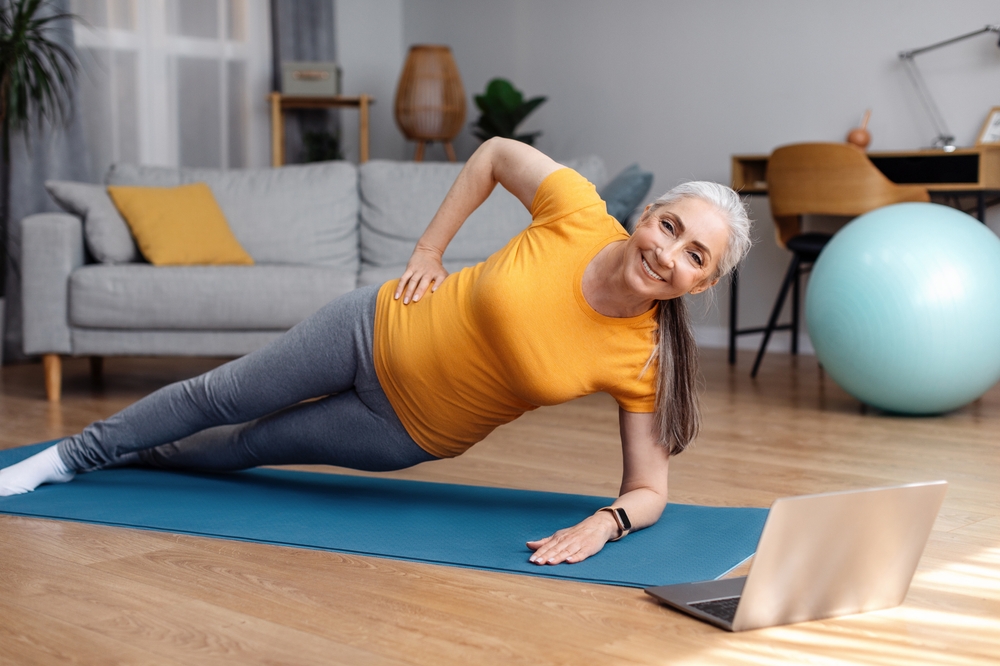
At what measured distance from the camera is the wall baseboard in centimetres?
482

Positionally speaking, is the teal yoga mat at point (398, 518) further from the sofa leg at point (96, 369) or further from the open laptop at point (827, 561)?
the sofa leg at point (96, 369)

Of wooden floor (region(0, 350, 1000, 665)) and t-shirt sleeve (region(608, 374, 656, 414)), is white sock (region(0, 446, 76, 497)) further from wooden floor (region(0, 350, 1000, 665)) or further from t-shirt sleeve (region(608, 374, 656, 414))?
t-shirt sleeve (region(608, 374, 656, 414))

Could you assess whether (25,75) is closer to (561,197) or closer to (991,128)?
(561,197)

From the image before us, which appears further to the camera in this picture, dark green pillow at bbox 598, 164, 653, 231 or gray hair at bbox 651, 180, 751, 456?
dark green pillow at bbox 598, 164, 653, 231

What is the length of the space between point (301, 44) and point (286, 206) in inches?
74.1

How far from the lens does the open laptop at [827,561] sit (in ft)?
4.43

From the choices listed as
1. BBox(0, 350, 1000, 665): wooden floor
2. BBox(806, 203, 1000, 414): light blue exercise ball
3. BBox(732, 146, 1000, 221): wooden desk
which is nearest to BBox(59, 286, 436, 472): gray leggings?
BBox(0, 350, 1000, 665): wooden floor

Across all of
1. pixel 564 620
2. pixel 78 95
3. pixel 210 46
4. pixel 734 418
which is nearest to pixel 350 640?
pixel 564 620

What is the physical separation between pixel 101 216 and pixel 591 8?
9.70 feet

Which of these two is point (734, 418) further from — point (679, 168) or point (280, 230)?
point (679, 168)

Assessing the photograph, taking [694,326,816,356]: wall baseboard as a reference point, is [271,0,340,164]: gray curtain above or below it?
above

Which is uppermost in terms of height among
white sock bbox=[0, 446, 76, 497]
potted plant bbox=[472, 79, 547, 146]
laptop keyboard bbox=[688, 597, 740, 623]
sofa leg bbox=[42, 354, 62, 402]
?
potted plant bbox=[472, 79, 547, 146]

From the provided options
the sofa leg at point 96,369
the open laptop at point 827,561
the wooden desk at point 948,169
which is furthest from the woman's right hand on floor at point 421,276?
the wooden desk at point 948,169

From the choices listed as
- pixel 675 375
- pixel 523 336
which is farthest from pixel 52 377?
pixel 675 375
